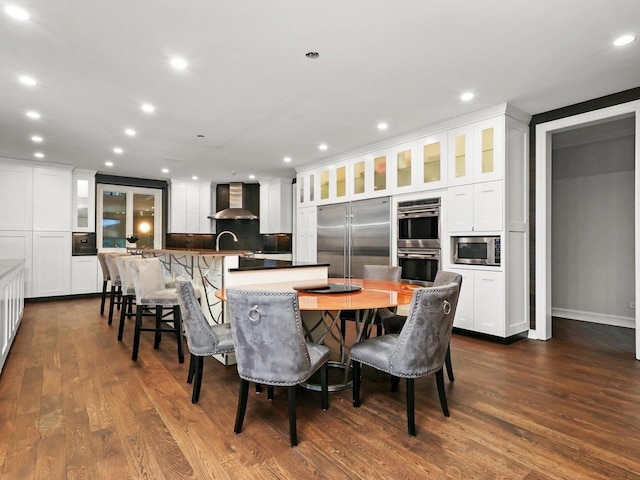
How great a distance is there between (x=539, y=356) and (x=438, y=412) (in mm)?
1828

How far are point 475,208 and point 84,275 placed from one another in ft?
23.5

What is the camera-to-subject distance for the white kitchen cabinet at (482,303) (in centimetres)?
399

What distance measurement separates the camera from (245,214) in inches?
303

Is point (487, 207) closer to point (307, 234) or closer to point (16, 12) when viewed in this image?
point (307, 234)

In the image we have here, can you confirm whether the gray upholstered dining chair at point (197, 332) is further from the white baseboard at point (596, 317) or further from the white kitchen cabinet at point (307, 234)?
the white baseboard at point (596, 317)

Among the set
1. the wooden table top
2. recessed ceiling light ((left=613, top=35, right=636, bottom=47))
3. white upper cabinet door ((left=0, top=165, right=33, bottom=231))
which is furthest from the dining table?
white upper cabinet door ((left=0, top=165, right=33, bottom=231))

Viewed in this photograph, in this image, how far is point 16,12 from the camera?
228cm

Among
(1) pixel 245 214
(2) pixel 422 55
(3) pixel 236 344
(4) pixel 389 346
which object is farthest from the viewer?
(1) pixel 245 214

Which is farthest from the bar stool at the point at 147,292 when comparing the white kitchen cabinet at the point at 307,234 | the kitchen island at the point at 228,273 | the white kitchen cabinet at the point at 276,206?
the white kitchen cabinet at the point at 276,206

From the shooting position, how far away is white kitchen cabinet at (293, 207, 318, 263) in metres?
6.48

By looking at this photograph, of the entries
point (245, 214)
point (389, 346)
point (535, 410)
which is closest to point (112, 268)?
point (245, 214)

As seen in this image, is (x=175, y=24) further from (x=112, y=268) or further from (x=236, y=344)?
(x=112, y=268)

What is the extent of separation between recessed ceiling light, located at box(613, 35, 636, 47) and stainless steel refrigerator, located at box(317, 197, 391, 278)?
287 cm

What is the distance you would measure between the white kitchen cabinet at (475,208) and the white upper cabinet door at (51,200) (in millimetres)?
6893
